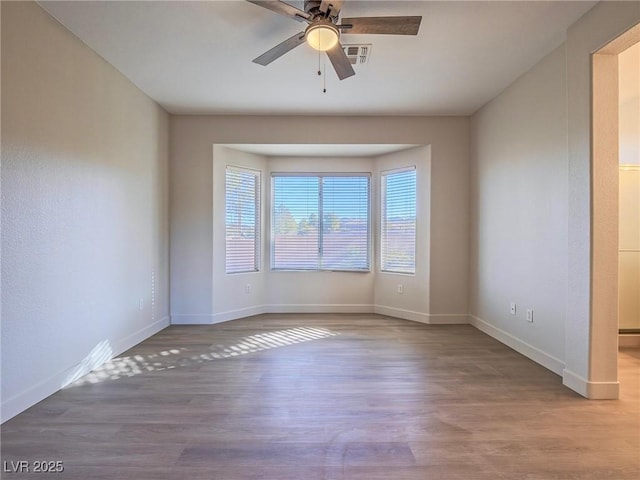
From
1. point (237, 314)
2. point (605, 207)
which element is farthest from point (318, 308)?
point (605, 207)

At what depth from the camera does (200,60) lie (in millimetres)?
3244

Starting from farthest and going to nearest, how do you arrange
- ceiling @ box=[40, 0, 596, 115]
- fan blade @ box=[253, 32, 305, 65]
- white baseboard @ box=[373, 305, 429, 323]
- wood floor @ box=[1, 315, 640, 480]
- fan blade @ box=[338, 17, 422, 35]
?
white baseboard @ box=[373, 305, 429, 323] < ceiling @ box=[40, 0, 596, 115] < fan blade @ box=[253, 32, 305, 65] < fan blade @ box=[338, 17, 422, 35] < wood floor @ box=[1, 315, 640, 480]

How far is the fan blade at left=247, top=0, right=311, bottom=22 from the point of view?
2.14m

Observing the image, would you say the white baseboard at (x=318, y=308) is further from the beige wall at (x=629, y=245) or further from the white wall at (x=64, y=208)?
the beige wall at (x=629, y=245)

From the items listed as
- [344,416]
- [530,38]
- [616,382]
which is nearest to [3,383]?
[344,416]

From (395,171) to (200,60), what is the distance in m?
3.12

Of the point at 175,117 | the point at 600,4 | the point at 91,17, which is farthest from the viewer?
the point at 175,117

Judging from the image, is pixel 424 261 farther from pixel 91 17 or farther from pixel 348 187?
pixel 91 17

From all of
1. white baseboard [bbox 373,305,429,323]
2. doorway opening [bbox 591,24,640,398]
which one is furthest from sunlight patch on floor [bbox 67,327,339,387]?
doorway opening [bbox 591,24,640,398]

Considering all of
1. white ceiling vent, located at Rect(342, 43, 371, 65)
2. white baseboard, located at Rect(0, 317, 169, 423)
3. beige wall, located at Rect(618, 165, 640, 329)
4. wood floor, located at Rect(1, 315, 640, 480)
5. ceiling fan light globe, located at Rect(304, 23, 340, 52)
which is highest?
white ceiling vent, located at Rect(342, 43, 371, 65)

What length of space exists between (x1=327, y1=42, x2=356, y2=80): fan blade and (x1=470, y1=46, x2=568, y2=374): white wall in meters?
1.90

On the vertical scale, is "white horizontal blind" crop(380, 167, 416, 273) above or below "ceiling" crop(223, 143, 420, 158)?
below

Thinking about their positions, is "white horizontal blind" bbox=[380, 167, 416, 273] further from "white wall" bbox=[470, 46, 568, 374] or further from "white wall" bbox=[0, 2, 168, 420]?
"white wall" bbox=[0, 2, 168, 420]

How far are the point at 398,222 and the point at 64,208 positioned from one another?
410 centimetres
